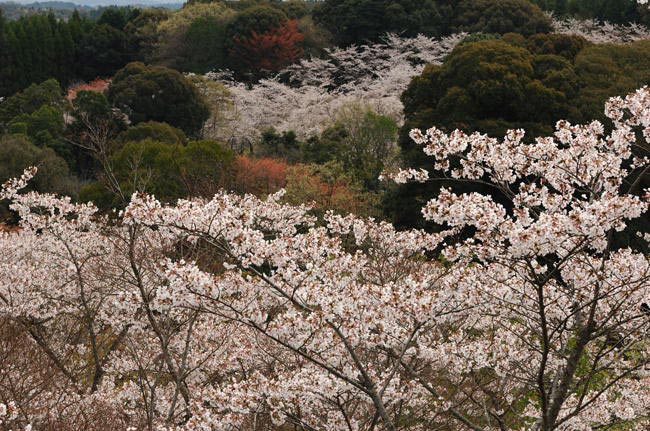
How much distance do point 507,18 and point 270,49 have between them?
39.4ft

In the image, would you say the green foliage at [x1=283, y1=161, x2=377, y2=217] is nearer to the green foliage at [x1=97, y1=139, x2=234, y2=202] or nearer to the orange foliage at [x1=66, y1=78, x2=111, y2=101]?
the green foliage at [x1=97, y1=139, x2=234, y2=202]

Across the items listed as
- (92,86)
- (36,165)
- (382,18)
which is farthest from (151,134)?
(92,86)

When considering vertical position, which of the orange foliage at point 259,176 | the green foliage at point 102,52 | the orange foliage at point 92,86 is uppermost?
the orange foliage at point 259,176

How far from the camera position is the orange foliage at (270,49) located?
3497 centimetres

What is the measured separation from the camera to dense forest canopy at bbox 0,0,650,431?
3.78 meters

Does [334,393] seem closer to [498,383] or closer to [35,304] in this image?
[498,383]

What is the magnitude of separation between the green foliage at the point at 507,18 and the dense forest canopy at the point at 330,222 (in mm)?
161

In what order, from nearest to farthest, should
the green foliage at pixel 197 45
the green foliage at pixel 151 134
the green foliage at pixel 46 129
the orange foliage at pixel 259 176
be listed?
the orange foliage at pixel 259 176 < the green foliage at pixel 151 134 < the green foliage at pixel 46 129 < the green foliage at pixel 197 45

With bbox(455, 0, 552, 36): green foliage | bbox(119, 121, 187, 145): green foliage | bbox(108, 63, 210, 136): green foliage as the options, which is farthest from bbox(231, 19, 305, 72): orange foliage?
bbox(119, 121, 187, 145): green foliage

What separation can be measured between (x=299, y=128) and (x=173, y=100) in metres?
5.51

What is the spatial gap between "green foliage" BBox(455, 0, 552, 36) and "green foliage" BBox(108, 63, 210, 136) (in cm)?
1375

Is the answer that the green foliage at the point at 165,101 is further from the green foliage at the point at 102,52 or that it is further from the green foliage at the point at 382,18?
the green foliage at the point at 102,52

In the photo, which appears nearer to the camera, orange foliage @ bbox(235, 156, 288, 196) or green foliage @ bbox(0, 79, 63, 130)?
orange foliage @ bbox(235, 156, 288, 196)

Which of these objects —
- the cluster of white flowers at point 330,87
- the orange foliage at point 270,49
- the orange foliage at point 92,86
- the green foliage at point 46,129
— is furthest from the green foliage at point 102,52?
the green foliage at point 46,129
